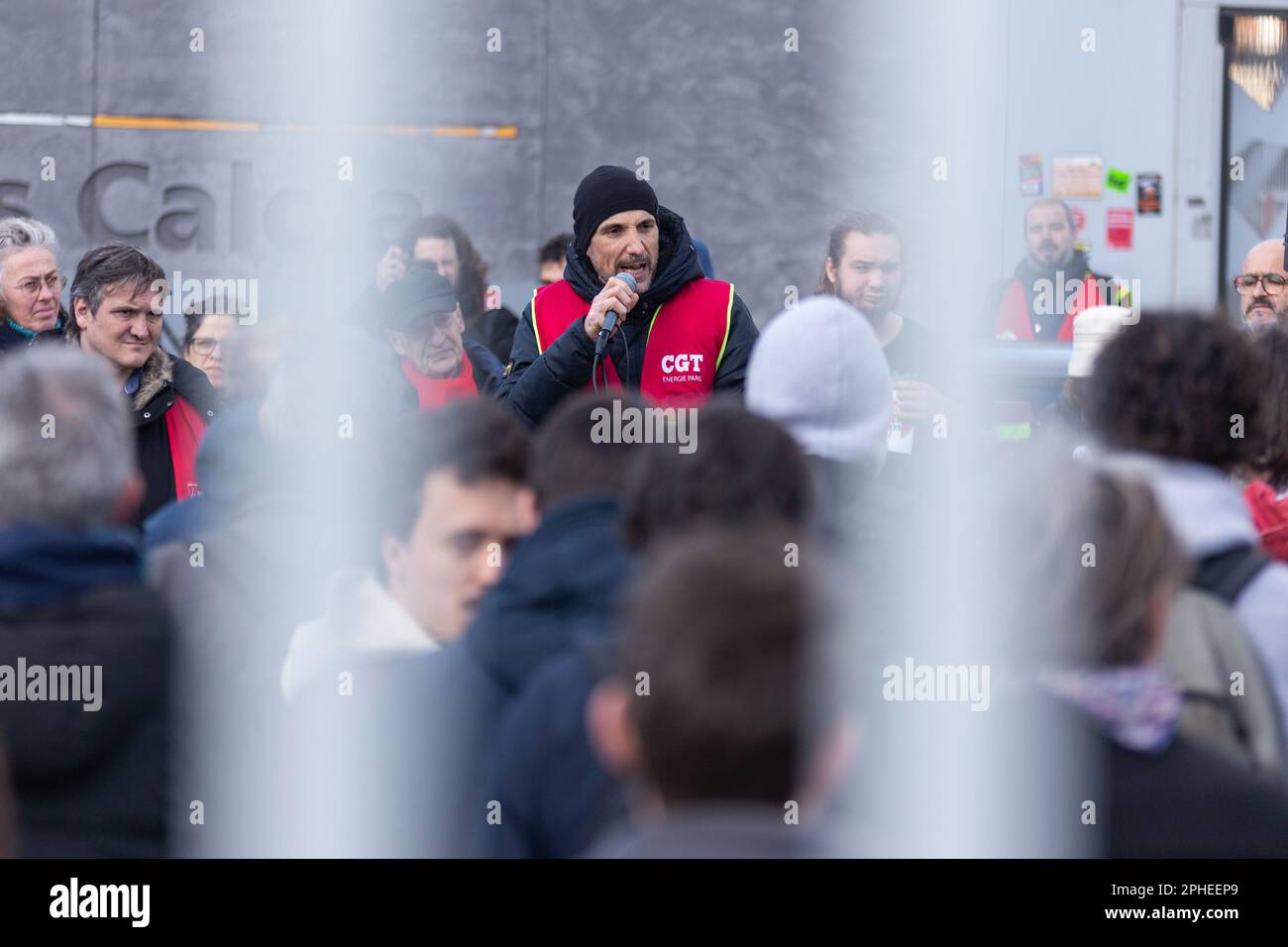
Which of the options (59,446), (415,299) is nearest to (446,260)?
(415,299)

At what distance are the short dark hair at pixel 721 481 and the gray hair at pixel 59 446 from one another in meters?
0.71

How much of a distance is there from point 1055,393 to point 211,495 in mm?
2446

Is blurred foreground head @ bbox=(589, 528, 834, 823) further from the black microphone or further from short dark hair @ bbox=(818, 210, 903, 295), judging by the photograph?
short dark hair @ bbox=(818, 210, 903, 295)

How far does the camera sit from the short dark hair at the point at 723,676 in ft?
4.93

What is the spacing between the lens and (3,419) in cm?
243

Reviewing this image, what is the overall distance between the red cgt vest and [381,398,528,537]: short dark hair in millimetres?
1433

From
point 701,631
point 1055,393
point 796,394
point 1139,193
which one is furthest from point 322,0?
point 1139,193

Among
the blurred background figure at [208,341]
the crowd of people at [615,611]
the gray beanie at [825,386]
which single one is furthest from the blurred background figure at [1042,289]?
the gray beanie at [825,386]

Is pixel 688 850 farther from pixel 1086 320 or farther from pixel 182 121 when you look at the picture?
pixel 182 121

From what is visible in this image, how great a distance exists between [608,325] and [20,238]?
1827 mm

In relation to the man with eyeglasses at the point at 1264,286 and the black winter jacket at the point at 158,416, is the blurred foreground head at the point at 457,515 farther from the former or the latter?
the man with eyeglasses at the point at 1264,286

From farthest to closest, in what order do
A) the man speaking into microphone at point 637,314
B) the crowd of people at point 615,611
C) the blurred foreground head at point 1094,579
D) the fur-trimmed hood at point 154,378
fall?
1. the fur-trimmed hood at point 154,378
2. the man speaking into microphone at point 637,314
3. the blurred foreground head at point 1094,579
4. the crowd of people at point 615,611

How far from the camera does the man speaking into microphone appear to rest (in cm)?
414
